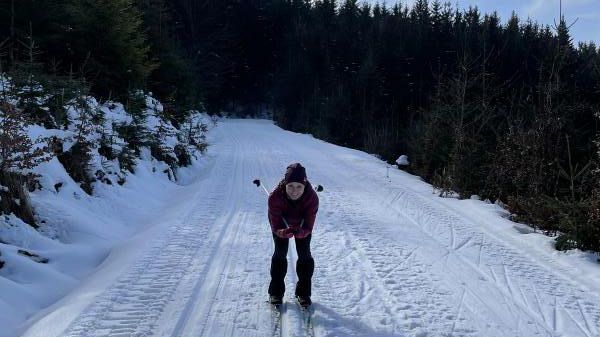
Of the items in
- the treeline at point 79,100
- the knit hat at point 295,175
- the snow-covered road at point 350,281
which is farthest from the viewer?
the treeline at point 79,100

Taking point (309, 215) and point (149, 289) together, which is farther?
point (149, 289)

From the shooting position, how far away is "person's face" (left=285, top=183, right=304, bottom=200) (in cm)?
458

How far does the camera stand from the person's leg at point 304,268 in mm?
4777

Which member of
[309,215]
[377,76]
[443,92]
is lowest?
[309,215]

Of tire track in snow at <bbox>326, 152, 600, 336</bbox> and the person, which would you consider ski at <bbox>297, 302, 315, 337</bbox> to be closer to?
the person

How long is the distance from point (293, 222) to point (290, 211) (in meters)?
0.12

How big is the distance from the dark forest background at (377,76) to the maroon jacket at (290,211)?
446 centimetres

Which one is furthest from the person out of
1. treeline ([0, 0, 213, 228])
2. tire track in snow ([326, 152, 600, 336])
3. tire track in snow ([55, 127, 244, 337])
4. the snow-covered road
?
treeline ([0, 0, 213, 228])

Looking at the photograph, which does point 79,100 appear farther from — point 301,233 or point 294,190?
point 301,233

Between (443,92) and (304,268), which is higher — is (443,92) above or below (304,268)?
above

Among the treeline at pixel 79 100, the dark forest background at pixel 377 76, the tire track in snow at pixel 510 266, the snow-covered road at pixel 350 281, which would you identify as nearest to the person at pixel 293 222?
the snow-covered road at pixel 350 281

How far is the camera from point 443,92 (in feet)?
52.9

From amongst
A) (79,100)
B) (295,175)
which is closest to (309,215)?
(295,175)

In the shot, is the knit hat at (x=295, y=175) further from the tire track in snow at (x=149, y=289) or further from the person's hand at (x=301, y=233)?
the tire track in snow at (x=149, y=289)
